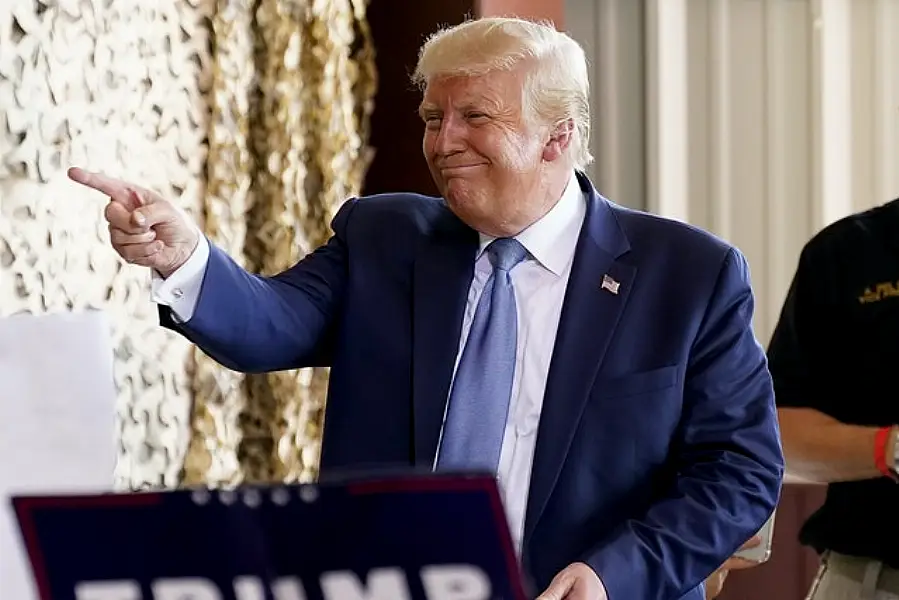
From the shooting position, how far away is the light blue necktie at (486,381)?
1856 mm

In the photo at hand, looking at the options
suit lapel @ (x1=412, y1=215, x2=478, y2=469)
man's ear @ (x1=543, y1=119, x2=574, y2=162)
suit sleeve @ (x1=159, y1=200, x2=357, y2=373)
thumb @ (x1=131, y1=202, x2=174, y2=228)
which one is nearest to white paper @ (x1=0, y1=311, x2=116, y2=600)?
suit sleeve @ (x1=159, y1=200, x2=357, y2=373)

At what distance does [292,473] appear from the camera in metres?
2.87

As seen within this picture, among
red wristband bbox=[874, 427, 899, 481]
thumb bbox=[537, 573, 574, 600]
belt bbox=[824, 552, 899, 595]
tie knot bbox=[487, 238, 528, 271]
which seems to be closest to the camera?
thumb bbox=[537, 573, 574, 600]

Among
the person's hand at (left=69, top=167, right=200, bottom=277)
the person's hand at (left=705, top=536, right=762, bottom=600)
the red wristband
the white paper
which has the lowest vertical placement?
the person's hand at (left=705, top=536, right=762, bottom=600)

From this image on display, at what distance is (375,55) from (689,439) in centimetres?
156

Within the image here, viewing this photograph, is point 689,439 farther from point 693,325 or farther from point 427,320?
point 427,320

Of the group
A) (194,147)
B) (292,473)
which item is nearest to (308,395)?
(292,473)

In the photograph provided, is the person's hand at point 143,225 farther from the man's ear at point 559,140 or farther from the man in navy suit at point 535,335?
the man's ear at point 559,140

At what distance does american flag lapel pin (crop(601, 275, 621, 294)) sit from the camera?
6.32ft

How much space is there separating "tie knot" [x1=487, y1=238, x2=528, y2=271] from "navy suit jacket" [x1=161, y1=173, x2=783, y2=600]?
50 mm

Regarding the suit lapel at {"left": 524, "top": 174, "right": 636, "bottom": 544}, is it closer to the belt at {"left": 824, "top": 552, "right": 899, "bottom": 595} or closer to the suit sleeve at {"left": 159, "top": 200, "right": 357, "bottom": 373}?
the suit sleeve at {"left": 159, "top": 200, "right": 357, "bottom": 373}

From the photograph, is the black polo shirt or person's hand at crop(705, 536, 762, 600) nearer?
the black polo shirt

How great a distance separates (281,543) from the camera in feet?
3.72

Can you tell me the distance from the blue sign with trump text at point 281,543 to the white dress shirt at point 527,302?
0.66m
